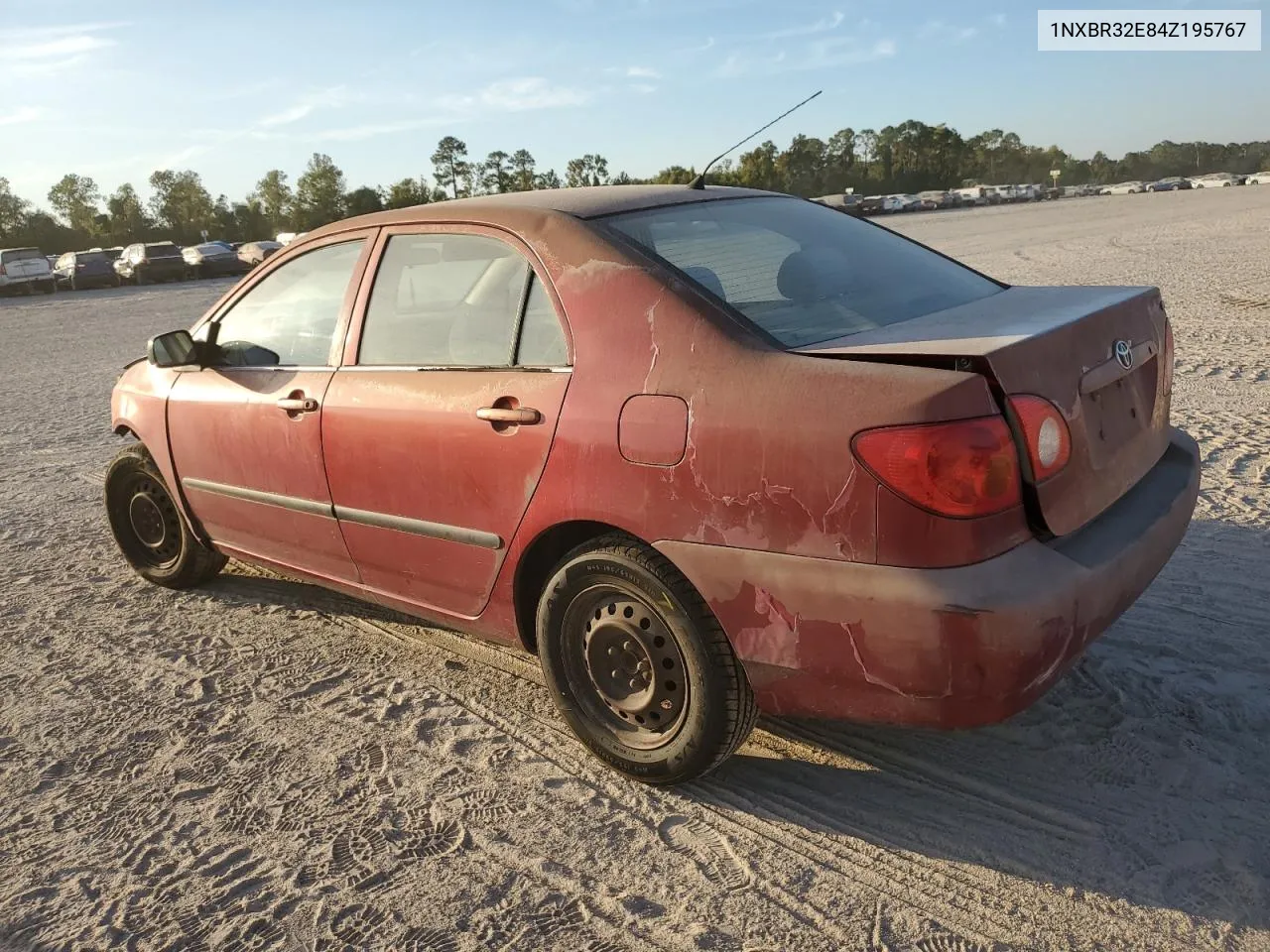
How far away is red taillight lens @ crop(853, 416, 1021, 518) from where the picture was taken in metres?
2.24

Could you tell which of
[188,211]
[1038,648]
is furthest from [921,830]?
[188,211]

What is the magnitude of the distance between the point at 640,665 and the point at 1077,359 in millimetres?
1394

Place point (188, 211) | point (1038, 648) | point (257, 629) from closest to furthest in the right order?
point (1038, 648)
point (257, 629)
point (188, 211)

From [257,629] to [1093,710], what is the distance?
3.19 meters

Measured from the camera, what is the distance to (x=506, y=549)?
3.07 metres

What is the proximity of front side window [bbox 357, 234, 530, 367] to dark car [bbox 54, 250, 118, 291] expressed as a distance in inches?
1491

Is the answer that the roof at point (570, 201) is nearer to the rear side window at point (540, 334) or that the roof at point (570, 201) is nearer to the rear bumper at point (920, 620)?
the rear side window at point (540, 334)

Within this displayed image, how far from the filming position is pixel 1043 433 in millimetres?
2365

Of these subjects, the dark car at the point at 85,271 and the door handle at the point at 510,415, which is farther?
the dark car at the point at 85,271

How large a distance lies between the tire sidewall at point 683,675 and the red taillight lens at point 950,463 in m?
0.69

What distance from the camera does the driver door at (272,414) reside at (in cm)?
370

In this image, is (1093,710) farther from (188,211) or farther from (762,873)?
(188,211)

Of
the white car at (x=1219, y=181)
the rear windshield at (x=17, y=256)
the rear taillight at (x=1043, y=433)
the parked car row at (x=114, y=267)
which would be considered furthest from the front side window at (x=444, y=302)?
the white car at (x=1219, y=181)

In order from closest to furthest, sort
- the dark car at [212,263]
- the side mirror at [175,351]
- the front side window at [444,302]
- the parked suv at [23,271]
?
the front side window at [444,302] < the side mirror at [175,351] < the parked suv at [23,271] < the dark car at [212,263]
